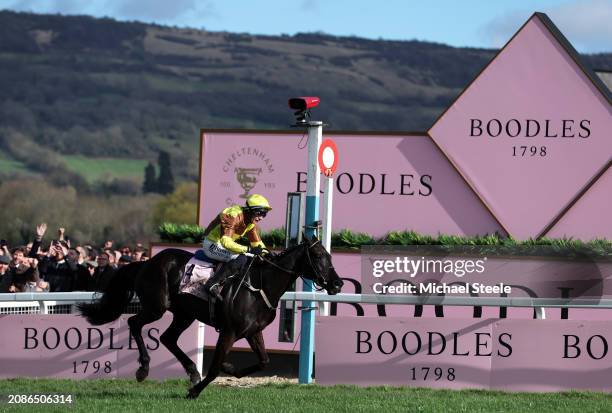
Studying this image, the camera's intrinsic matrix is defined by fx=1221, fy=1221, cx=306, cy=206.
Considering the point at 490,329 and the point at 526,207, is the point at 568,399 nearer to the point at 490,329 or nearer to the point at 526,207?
the point at 490,329

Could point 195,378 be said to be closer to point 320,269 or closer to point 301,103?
point 320,269

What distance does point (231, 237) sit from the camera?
11586 mm

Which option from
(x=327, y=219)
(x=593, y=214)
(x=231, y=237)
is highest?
(x=593, y=214)

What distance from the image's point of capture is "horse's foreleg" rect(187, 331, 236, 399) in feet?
36.3

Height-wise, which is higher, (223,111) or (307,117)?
(223,111)

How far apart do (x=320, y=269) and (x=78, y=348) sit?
337 cm

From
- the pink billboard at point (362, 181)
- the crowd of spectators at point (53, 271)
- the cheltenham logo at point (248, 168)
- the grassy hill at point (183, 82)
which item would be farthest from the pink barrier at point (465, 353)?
the grassy hill at point (183, 82)

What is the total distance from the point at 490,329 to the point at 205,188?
6297 mm

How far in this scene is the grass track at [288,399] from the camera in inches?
405

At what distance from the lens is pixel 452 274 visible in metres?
13.2

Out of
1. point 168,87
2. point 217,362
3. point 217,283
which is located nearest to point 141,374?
point 217,362

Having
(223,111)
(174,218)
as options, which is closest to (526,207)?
(174,218)

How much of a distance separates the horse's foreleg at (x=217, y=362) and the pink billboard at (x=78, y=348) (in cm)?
196

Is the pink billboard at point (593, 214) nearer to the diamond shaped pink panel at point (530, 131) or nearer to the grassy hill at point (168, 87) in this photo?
the diamond shaped pink panel at point (530, 131)
